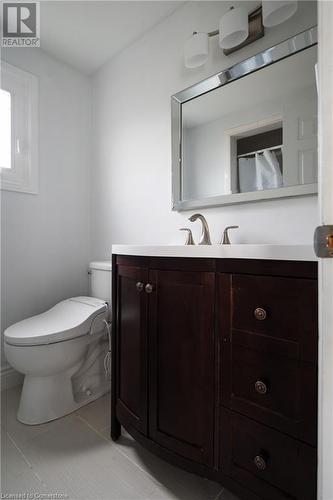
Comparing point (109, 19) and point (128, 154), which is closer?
point (109, 19)

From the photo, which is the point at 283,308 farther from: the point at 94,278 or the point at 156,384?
the point at 94,278

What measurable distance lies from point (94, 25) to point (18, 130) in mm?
801

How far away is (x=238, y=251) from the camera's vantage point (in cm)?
74

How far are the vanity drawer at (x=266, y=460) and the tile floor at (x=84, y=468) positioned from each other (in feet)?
0.95

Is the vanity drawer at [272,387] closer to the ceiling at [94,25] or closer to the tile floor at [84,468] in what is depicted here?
the tile floor at [84,468]

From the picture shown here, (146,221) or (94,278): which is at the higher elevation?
(146,221)

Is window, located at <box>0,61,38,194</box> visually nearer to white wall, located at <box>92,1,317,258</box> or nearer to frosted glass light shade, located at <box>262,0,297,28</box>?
white wall, located at <box>92,1,317,258</box>

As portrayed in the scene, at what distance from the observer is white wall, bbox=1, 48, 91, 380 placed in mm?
1626

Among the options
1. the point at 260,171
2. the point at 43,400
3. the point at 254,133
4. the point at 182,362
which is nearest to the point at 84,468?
the point at 43,400

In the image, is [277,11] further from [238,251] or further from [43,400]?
[43,400]

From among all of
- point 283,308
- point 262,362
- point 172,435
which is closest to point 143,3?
point 283,308

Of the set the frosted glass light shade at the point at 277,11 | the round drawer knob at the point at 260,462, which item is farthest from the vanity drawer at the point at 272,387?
the frosted glass light shade at the point at 277,11

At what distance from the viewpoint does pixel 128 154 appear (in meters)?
1.71

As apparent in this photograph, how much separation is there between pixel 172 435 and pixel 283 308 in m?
0.62
